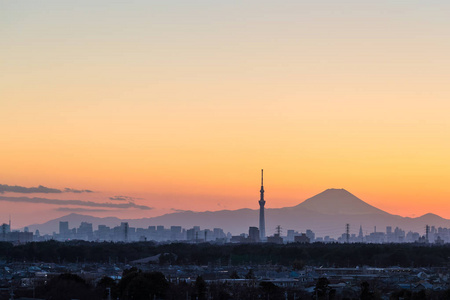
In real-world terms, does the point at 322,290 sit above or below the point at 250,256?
below

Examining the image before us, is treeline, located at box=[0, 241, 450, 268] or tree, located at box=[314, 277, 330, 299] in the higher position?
treeline, located at box=[0, 241, 450, 268]

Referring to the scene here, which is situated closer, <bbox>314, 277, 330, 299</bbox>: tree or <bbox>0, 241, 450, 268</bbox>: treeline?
<bbox>314, 277, 330, 299</bbox>: tree

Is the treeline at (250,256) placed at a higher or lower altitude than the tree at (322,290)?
higher

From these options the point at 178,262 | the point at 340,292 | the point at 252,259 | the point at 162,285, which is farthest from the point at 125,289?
the point at 252,259

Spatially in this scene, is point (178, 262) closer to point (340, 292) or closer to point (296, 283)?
point (296, 283)

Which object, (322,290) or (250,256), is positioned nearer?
(322,290)

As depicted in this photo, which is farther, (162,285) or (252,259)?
(252,259)

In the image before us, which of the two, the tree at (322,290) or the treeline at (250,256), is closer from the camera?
the tree at (322,290)

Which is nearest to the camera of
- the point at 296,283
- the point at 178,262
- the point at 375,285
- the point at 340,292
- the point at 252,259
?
the point at 340,292

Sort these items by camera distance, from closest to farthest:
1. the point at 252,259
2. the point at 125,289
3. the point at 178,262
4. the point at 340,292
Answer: the point at 125,289, the point at 340,292, the point at 178,262, the point at 252,259
